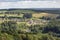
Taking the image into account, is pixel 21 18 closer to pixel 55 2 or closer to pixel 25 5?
pixel 25 5

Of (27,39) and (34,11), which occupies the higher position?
(34,11)

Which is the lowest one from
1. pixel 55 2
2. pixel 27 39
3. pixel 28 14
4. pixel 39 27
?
pixel 27 39

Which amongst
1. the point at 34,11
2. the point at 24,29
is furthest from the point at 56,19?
the point at 24,29

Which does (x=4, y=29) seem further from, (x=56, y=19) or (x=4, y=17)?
(x=56, y=19)

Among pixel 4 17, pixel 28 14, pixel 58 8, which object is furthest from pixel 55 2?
pixel 4 17

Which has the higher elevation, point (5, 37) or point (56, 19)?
point (56, 19)

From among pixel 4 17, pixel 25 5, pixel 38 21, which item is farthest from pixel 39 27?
pixel 4 17

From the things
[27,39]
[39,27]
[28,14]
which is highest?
[28,14]

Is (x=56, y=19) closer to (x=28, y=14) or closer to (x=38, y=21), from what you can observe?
(x=38, y=21)
